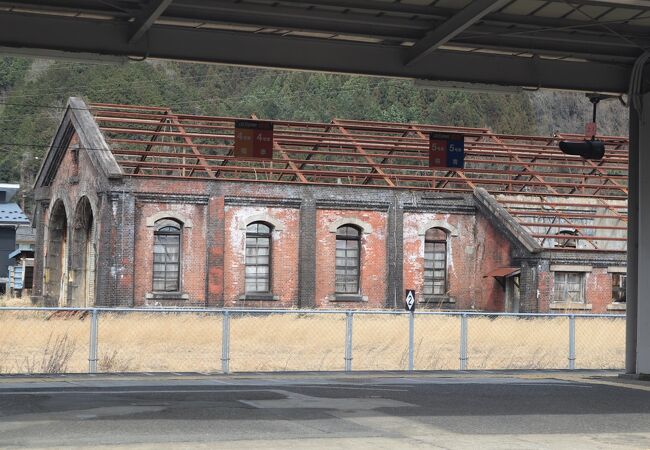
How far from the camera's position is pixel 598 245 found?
43.4 m

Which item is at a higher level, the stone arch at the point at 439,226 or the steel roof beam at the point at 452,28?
the steel roof beam at the point at 452,28

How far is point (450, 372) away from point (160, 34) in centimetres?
820

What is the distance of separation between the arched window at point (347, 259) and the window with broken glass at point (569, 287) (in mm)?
7213

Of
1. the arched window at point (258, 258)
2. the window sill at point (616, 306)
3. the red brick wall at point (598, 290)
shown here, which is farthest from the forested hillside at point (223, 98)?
the window sill at point (616, 306)

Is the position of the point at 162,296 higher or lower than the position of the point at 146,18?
lower

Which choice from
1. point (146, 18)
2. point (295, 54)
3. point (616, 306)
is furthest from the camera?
point (616, 306)

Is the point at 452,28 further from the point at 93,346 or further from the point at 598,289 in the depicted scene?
the point at 598,289

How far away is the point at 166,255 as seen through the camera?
130 ft

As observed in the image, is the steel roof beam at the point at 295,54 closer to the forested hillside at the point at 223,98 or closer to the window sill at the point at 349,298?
the window sill at the point at 349,298

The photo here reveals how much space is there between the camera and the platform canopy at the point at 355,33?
51.7ft

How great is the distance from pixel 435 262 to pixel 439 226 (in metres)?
1.37

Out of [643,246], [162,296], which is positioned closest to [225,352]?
[643,246]

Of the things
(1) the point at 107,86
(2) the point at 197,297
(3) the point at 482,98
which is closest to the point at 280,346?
(2) the point at 197,297

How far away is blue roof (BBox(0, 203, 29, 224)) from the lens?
63906mm
